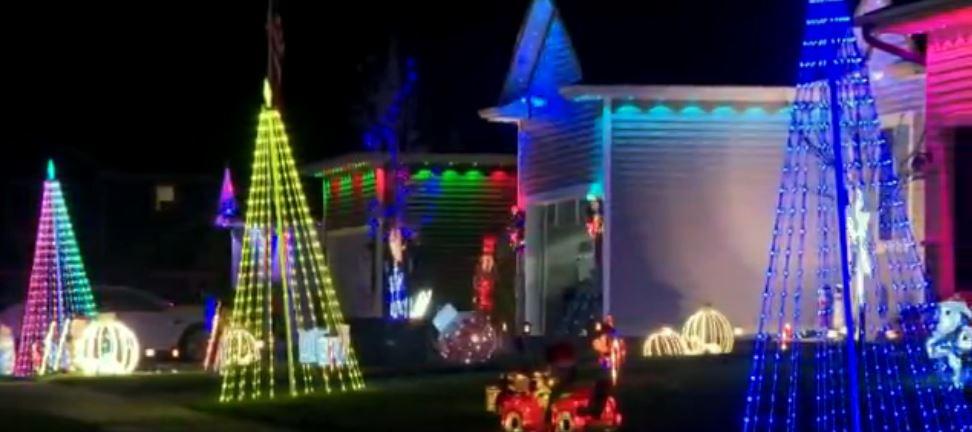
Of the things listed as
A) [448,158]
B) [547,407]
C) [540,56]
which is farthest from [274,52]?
[448,158]

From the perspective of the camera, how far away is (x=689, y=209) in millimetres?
28750

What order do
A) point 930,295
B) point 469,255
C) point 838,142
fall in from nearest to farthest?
point 838,142, point 930,295, point 469,255

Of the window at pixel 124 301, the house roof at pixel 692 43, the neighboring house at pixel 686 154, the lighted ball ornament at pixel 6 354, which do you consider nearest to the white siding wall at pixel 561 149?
the neighboring house at pixel 686 154

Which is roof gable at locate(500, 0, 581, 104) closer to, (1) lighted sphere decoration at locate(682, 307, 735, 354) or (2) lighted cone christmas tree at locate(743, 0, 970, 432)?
(1) lighted sphere decoration at locate(682, 307, 735, 354)

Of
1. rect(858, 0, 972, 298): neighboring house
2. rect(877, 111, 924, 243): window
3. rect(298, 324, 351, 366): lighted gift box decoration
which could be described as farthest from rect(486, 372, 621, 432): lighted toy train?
rect(298, 324, 351, 366): lighted gift box decoration

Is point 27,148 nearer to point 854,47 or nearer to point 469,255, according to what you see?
point 469,255

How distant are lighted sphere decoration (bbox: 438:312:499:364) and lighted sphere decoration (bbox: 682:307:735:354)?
9.09ft

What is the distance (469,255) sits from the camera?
131 feet

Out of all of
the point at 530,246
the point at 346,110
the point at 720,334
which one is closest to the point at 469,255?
the point at 530,246

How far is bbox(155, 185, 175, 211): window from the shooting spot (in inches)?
2527

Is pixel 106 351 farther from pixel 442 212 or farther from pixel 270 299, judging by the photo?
pixel 442 212

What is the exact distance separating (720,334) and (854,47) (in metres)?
12.5

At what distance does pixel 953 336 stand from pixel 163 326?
729 inches

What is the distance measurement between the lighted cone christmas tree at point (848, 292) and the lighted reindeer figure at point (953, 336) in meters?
0.14
